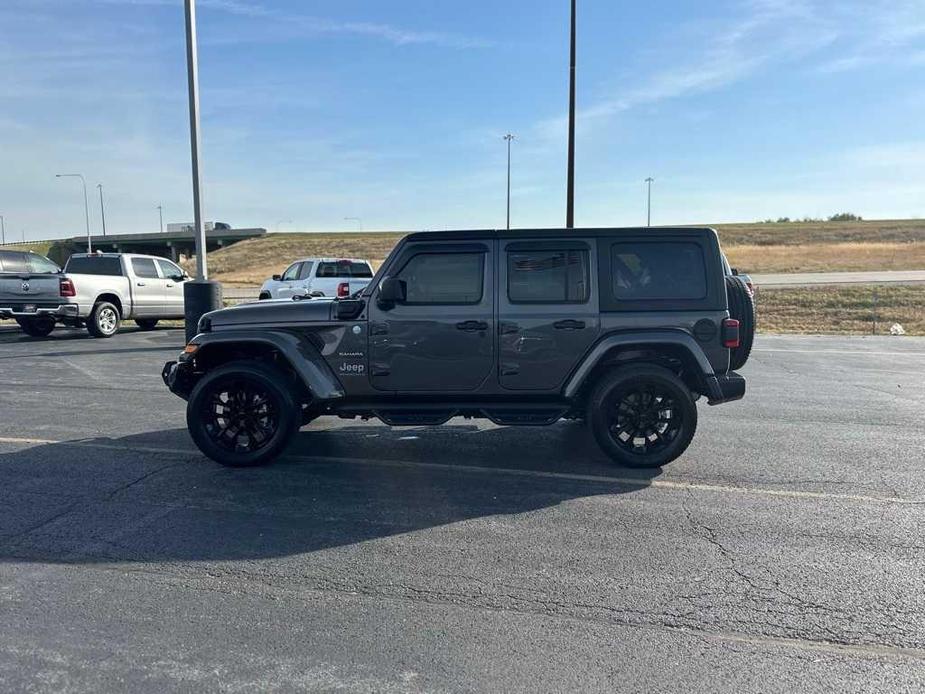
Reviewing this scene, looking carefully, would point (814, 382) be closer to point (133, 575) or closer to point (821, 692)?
point (821, 692)

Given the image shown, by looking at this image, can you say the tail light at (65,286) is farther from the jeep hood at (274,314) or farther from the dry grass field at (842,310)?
the dry grass field at (842,310)

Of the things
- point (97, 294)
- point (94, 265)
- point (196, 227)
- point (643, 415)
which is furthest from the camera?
point (94, 265)

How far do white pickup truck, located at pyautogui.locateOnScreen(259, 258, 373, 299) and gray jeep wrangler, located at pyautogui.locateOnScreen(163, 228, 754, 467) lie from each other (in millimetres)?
12247

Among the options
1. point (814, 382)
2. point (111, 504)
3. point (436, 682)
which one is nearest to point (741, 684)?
point (436, 682)

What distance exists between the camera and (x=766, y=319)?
22.3 meters

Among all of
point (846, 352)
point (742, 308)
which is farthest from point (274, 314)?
point (846, 352)

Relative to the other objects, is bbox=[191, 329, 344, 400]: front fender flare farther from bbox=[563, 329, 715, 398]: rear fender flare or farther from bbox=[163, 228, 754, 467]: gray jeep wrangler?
bbox=[563, 329, 715, 398]: rear fender flare

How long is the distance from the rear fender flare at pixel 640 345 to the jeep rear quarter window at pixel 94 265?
14.0m

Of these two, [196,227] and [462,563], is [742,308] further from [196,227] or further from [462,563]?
[196,227]

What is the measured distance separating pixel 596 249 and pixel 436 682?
3907 mm

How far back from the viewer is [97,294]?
1588 cm

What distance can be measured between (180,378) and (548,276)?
3263mm

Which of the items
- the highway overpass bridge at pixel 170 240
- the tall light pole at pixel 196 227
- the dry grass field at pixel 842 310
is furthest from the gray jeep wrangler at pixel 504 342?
the highway overpass bridge at pixel 170 240

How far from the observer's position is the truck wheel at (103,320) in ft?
51.8
